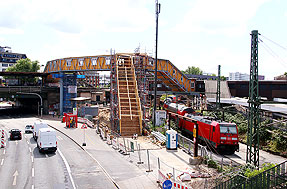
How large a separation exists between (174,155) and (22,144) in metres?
20.1

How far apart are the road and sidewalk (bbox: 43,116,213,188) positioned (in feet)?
3.53

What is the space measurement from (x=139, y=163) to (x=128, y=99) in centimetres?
1930

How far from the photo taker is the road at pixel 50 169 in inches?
821

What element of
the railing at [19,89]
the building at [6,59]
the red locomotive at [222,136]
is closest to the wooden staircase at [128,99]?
the red locomotive at [222,136]

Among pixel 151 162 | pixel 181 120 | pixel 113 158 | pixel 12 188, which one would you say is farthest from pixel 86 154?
pixel 181 120

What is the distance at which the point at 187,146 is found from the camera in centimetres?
2973

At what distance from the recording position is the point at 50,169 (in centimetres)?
2431

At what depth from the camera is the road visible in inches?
821

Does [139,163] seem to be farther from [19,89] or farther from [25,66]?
[25,66]

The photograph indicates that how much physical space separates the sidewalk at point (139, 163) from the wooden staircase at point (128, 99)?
2988 millimetres

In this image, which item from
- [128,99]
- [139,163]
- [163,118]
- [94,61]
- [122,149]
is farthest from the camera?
[94,61]

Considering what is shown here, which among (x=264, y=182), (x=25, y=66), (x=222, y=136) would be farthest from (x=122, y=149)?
(x=25, y=66)

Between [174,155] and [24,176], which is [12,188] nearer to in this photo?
[24,176]

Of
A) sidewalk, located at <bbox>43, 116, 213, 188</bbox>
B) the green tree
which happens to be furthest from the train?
the green tree
